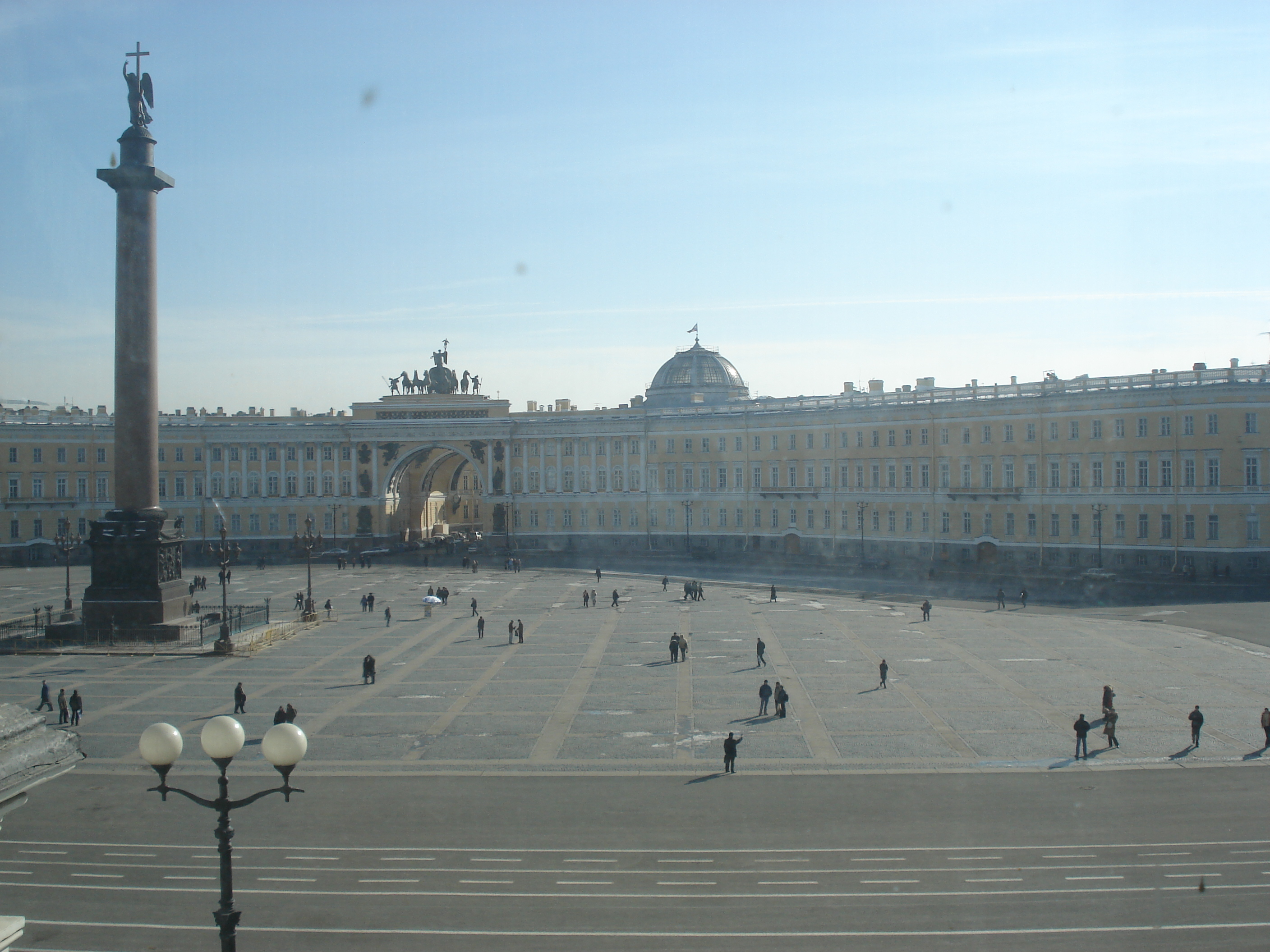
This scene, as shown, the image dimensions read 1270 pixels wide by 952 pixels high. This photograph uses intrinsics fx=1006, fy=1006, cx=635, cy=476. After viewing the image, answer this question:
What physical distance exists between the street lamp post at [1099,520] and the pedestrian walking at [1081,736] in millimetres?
42728

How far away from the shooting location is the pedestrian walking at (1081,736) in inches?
941

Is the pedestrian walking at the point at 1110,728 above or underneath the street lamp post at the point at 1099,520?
underneath

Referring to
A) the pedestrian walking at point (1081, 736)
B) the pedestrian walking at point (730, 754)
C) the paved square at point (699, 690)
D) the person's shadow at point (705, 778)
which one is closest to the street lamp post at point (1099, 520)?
the paved square at point (699, 690)

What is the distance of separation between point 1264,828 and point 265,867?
18.4m

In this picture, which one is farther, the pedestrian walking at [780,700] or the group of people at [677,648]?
the group of people at [677,648]

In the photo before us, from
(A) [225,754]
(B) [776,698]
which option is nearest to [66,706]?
(B) [776,698]

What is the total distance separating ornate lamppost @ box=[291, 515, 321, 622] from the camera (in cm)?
4912

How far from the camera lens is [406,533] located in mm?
101812

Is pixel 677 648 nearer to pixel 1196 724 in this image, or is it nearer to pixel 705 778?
pixel 705 778

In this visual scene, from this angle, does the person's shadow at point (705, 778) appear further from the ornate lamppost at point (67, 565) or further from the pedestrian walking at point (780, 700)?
the ornate lamppost at point (67, 565)

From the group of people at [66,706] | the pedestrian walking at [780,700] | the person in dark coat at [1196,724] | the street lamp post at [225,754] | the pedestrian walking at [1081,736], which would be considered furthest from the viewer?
the pedestrian walking at [780,700]

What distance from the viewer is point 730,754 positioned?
2300cm

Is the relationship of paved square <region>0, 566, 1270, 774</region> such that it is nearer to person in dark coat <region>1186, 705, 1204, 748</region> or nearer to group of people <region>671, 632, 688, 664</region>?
person in dark coat <region>1186, 705, 1204, 748</region>

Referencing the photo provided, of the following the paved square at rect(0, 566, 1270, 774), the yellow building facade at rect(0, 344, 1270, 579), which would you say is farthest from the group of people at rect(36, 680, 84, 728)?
the yellow building facade at rect(0, 344, 1270, 579)
